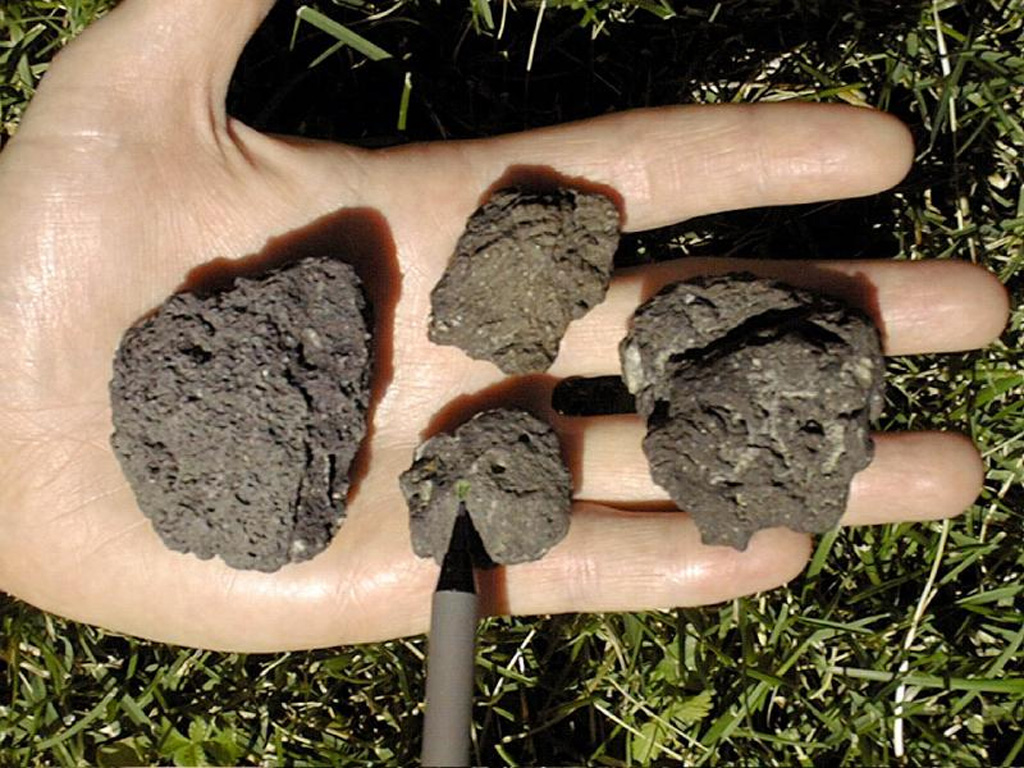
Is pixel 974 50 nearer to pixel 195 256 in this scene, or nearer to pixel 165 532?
pixel 195 256

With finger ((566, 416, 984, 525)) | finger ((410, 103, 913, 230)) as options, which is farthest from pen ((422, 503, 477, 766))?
finger ((410, 103, 913, 230))

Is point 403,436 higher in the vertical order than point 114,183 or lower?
lower

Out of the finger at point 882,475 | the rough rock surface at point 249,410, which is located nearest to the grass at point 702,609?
the finger at point 882,475

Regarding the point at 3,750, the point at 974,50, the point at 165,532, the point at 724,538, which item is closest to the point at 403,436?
the point at 165,532

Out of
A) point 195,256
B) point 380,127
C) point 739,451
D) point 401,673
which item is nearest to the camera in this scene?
point 739,451

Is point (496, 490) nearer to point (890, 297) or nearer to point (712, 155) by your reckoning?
point (712, 155)

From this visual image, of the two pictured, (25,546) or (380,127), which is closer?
(25,546)

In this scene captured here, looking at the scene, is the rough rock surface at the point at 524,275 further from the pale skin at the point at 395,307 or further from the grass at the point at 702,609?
the grass at the point at 702,609
